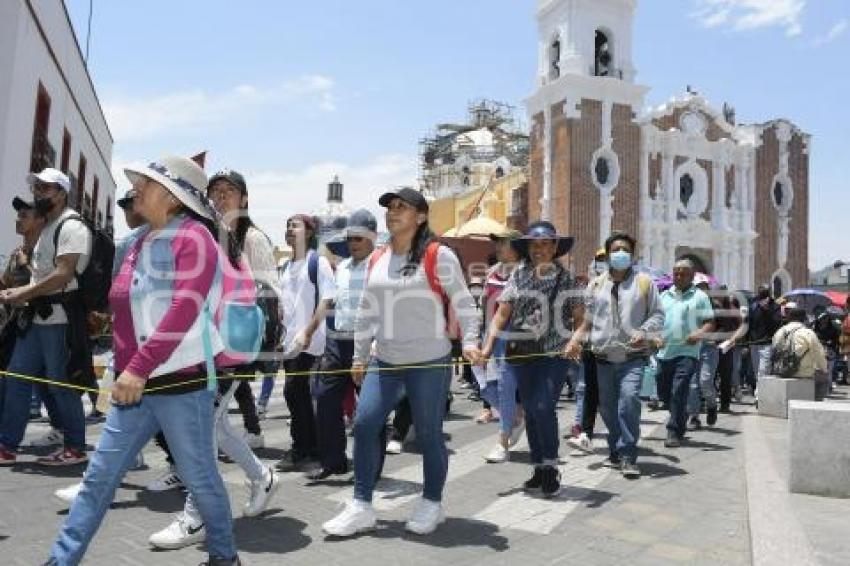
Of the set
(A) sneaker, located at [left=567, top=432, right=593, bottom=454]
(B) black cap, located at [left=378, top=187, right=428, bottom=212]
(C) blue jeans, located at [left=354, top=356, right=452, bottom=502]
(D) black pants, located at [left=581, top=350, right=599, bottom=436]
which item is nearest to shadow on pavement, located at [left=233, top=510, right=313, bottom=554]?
(C) blue jeans, located at [left=354, top=356, right=452, bottom=502]

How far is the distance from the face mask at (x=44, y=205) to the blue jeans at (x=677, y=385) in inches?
220

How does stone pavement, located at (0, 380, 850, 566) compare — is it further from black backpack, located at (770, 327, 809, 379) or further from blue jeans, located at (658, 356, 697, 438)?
black backpack, located at (770, 327, 809, 379)

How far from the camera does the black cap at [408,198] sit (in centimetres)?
423

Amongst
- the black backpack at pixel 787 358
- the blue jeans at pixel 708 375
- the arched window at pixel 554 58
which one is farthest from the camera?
the arched window at pixel 554 58

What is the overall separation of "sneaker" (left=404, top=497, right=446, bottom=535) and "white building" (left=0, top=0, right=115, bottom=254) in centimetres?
992

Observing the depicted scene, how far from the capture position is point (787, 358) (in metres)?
9.02

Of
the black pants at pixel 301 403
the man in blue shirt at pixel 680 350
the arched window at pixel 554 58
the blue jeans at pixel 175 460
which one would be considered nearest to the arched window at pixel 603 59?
the arched window at pixel 554 58

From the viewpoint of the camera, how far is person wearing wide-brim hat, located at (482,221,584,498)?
499cm

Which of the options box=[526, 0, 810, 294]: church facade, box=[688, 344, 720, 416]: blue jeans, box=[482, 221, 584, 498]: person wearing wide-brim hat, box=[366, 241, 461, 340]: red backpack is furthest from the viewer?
box=[526, 0, 810, 294]: church facade

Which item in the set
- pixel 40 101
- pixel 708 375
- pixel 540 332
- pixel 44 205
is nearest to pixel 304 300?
pixel 540 332

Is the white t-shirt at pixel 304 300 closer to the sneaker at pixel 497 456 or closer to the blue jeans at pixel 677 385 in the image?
the sneaker at pixel 497 456

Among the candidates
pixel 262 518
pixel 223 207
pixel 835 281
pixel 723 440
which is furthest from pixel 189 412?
pixel 835 281

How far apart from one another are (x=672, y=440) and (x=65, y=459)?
534 cm

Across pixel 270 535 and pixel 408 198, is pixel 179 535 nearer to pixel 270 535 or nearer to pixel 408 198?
pixel 270 535
